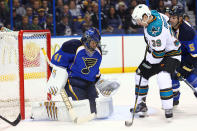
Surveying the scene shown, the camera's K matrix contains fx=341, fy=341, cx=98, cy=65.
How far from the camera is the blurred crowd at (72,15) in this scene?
652 cm

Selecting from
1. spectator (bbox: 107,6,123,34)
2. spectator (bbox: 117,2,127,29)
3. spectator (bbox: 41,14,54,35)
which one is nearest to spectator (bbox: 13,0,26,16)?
spectator (bbox: 41,14,54,35)

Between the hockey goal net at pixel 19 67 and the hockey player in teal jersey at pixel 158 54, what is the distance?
965mm

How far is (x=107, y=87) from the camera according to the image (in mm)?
3053

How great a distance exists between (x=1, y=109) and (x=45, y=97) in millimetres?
512

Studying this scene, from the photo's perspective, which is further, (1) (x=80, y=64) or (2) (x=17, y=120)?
(1) (x=80, y=64)

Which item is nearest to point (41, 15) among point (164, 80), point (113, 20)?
point (113, 20)

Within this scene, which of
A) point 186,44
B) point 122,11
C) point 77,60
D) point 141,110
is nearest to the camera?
point 77,60

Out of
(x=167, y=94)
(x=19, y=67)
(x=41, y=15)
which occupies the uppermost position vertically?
(x=41, y=15)

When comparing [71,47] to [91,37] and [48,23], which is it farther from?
[48,23]

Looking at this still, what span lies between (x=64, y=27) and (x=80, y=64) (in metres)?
3.75

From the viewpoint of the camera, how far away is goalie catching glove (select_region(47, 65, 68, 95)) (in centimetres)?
282

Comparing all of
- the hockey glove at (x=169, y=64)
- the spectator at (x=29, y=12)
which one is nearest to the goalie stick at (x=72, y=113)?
the hockey glove at (x=169, y=64)

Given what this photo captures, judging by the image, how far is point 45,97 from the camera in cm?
355

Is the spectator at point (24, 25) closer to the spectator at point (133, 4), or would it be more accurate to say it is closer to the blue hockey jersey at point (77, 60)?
the spectator at point (133, 4)
